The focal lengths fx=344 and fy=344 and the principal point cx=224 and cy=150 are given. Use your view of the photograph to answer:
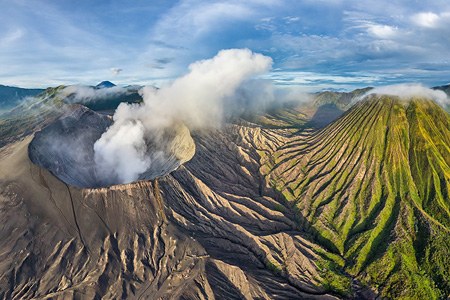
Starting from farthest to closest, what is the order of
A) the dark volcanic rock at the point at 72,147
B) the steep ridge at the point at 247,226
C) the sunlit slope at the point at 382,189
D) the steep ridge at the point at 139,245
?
the dark volcanic rock at the point at 72,147 < the sunlit slope at the point at 382,189 < the steep ridge at the point at 247,226 < the steep ridge at the point at 139,245

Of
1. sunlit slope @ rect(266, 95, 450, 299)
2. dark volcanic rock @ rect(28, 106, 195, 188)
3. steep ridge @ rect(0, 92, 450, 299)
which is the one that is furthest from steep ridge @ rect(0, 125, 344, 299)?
sunlit slope @ rect(266, 95, 450, 299)

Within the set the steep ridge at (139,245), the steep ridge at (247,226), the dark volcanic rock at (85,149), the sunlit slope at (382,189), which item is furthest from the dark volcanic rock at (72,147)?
the sunlit slope at (382,189)

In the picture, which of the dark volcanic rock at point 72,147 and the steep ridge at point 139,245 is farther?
the dark volcanic rock at point 72,147

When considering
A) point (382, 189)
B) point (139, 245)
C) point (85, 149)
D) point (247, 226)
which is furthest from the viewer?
point (382, 189)

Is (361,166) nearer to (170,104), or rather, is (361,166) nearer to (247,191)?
(247,191)

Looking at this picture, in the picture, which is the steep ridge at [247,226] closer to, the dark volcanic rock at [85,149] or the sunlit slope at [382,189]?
the sunlit slope at [382,189]

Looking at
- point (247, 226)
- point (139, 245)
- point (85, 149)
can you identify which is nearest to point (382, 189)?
point (247, 226)

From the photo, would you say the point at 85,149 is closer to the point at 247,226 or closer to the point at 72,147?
the point at 72,147

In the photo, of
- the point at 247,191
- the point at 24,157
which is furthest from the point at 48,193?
the point at 247,191

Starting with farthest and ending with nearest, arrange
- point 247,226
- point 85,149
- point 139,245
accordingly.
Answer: point 85,149, point 247,226, point 139,245
